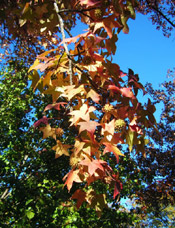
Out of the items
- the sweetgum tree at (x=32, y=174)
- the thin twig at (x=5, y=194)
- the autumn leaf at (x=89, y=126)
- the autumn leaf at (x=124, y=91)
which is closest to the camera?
the autumn leaf at (x=89, y=126)

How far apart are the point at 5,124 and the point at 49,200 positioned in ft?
6.52

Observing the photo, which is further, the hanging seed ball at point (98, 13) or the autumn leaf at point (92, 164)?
the hanging seed ball at point (98, 13)

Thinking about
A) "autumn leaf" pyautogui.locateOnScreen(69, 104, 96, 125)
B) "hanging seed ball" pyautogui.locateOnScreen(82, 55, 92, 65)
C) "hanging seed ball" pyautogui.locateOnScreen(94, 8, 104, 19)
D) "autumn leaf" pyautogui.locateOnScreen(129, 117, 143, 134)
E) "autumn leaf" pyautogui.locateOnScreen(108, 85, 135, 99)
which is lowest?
"autumn leaf" pyautogui.locateOnScreen(69, 104, 96, 125)

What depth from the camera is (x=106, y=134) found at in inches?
42.9

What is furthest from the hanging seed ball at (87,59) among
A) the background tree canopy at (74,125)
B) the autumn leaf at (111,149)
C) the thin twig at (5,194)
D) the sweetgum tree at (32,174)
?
the thin twig at (5,194)

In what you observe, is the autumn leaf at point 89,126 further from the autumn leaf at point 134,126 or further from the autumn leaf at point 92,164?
the autumn leaf at point 134,126

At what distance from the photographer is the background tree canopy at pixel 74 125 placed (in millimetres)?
1133

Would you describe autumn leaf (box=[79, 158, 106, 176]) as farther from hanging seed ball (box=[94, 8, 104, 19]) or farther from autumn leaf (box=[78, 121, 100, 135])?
hanging seed ball (box=[94, 8, 104, 19])

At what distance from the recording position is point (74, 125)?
8.85 feet

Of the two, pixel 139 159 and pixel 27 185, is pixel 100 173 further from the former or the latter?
pixel 139 159

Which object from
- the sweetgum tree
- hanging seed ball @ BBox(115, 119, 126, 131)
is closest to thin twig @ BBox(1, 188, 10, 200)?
the sweetgum tree

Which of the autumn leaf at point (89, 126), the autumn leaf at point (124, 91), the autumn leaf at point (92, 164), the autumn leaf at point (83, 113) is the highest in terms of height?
the autumn leaf at point (124, 91)

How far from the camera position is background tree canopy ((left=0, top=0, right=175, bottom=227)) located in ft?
3.72

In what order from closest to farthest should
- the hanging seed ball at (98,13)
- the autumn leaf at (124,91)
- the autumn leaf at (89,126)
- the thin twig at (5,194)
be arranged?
the autumn leaf at (89,126), the autumn leaf at (124,91), the hanging seed ball at (98,13), the thin twig at (5,194)
